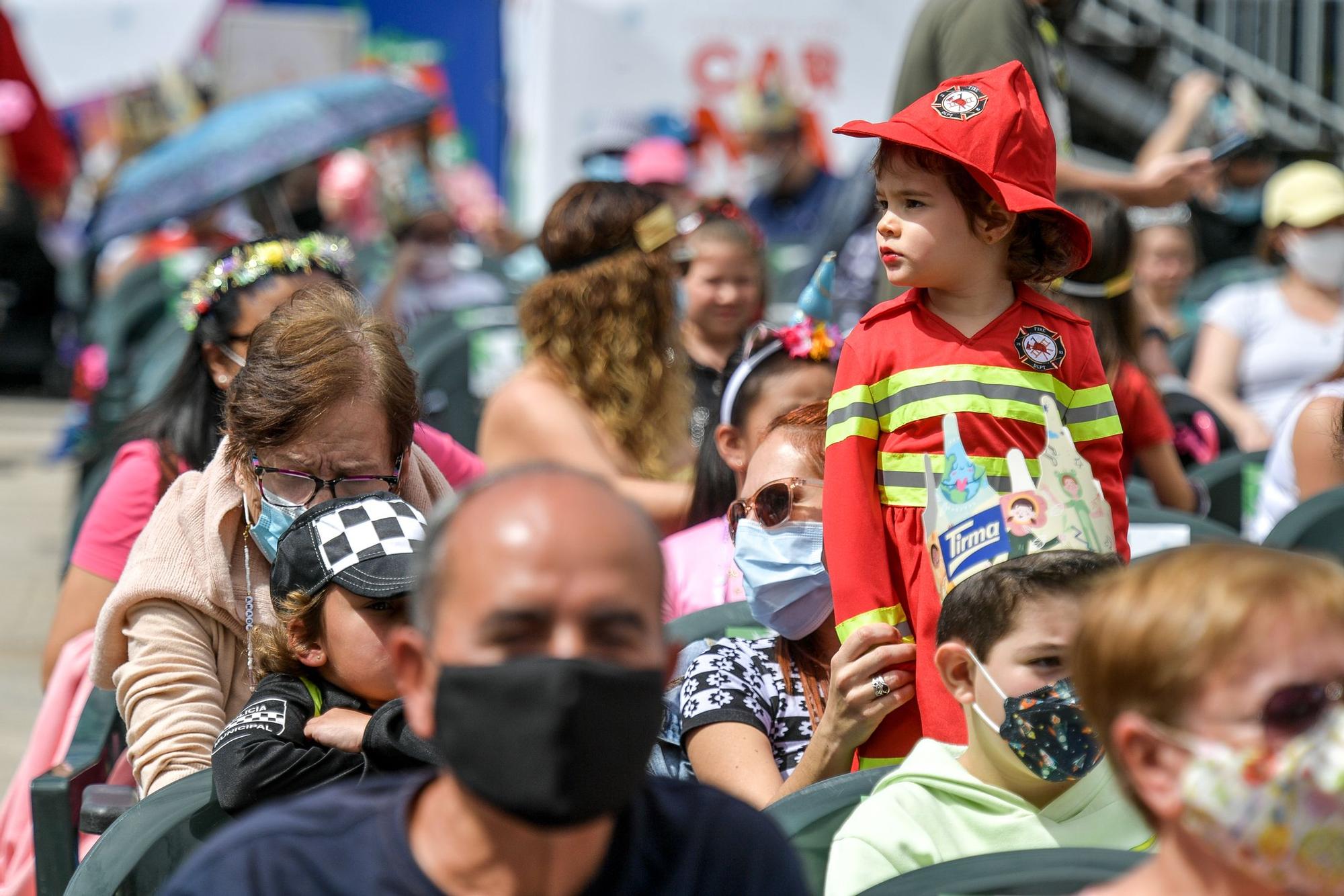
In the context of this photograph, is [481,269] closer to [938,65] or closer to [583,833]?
[938,65]

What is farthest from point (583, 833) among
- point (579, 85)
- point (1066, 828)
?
point (579, 85)

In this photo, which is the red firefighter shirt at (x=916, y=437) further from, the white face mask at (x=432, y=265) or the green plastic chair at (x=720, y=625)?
the white face mask at (x=432, y=265)

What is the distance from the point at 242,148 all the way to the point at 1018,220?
4.25 meters

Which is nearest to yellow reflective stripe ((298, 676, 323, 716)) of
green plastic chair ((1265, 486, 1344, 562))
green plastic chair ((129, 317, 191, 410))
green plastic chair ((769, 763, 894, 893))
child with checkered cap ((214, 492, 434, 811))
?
child with checkered cap ((214, 492, 434, 811))

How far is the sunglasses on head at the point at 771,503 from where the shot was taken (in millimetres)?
2672

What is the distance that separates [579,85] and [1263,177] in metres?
4.20

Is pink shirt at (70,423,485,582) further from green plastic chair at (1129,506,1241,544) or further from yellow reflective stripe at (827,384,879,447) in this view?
green plastic chair at (1129,506,1241,544)

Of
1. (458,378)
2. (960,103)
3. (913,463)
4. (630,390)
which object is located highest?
(960,103)

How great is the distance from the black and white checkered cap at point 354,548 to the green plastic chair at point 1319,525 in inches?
83.8

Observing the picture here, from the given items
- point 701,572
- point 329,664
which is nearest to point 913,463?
point 701,572

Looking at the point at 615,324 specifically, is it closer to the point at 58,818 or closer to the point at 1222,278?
the point at 58,818

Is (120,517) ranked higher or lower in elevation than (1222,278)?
higher

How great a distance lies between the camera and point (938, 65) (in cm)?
374

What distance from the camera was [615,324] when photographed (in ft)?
14.1
